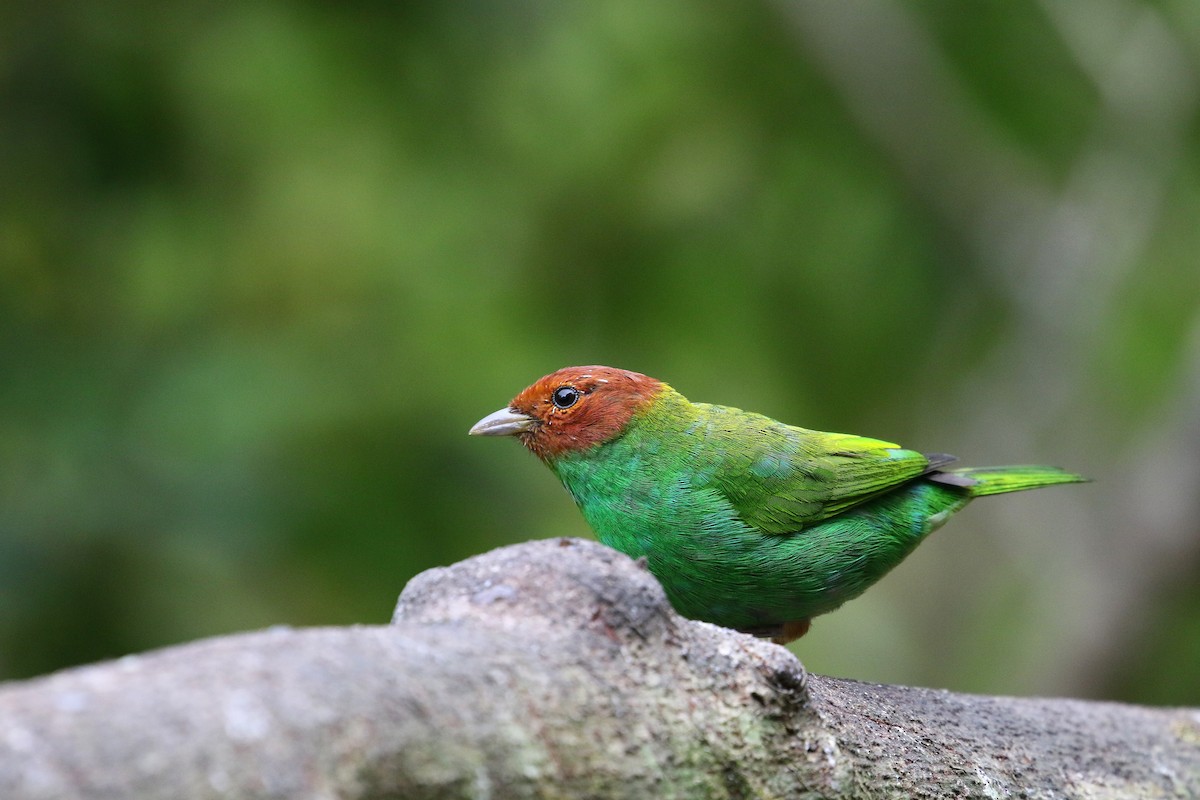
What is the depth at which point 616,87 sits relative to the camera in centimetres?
760

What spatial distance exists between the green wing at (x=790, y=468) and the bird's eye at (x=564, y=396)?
17.3 inches

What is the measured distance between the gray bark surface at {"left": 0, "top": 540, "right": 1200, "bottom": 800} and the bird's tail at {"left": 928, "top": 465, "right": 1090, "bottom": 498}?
4.65ft

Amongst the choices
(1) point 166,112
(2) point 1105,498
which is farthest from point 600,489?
(2) point 1105,498

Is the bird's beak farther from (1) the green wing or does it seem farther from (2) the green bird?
(1) the green wing

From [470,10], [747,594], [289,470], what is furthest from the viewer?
[470,10]

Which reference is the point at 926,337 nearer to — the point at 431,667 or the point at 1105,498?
the point at 1105,498

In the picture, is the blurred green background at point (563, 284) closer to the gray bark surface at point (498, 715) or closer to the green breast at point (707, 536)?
the green breast at point (707, 536)

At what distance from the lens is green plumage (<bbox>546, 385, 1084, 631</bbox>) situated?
3758 mm

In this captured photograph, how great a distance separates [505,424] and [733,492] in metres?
0.87

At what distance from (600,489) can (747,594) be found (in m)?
0.58

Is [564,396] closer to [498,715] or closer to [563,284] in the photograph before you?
[498,715]

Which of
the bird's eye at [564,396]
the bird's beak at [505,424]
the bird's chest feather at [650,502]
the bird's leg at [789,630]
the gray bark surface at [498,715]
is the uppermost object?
the bird's eye at [564,396]

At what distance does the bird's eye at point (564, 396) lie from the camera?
418 cm

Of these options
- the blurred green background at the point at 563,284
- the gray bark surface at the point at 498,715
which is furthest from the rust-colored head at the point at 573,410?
the blurred green background at the point at 563,284
